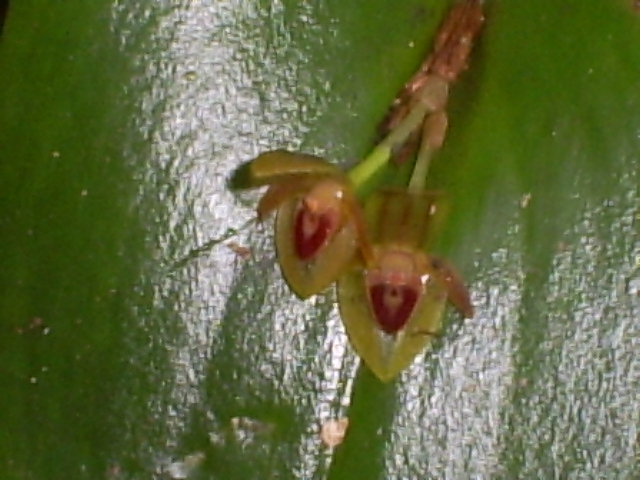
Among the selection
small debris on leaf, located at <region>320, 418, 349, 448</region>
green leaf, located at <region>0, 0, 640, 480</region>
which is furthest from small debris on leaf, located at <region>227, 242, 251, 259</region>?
small debris on leaf, located at <region>320, 418, 349, 448</region>

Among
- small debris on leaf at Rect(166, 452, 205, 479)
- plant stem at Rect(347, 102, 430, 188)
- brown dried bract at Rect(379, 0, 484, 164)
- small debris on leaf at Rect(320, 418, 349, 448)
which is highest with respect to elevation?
brown dried bract at Rect(379, 0, 484, 164)

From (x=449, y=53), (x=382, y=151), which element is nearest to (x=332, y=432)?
(x=382, y=151)

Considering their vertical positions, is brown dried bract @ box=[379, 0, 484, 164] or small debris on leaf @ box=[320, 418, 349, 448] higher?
brown dried bract @ box=[379, 0, 484, 164]

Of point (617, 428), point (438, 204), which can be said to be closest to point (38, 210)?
point (438, 204)

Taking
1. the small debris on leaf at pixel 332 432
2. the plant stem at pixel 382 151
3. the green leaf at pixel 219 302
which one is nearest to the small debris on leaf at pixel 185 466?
the green leaf at pixel 219 302

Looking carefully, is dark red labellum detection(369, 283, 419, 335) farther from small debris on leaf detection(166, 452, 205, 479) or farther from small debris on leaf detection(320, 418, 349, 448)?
small debris on leaf detection(166, 452, 205, 479)
